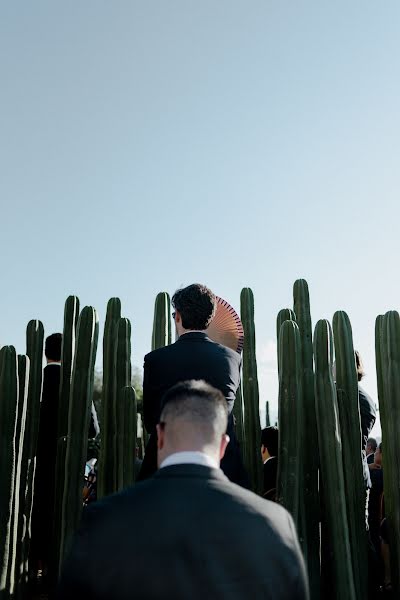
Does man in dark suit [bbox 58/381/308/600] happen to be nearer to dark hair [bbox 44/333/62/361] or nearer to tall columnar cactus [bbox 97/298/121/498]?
tall columnar cactus [bbox 97/298/121/498]

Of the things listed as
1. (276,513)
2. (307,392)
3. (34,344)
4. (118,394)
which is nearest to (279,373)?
(307,392)

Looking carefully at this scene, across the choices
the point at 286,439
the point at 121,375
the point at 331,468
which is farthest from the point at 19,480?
the point at 331,468

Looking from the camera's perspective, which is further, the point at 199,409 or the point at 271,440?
the point at 271,440

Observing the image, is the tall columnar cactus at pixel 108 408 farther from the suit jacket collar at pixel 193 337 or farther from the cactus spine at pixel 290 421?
the suit jacket collar at pixel 193 337

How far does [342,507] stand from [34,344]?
2753 millimetres

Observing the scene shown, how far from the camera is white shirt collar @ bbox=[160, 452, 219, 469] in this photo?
2156mm

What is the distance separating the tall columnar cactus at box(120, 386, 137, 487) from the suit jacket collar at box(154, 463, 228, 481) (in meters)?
Result: 2.51

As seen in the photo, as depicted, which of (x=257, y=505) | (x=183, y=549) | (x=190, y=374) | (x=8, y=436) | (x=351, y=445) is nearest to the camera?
(x=183, y=549)

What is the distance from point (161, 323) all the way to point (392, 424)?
1.96 meters

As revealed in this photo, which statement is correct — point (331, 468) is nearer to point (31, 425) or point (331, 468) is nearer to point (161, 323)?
point (161, 323)

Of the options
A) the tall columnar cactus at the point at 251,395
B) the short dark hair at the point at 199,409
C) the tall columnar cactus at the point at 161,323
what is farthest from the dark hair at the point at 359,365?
the short dark hair at the point at 199,409

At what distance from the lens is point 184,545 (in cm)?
193

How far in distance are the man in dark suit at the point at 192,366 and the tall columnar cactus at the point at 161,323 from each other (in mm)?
1638

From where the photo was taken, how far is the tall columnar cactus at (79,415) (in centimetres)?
474
